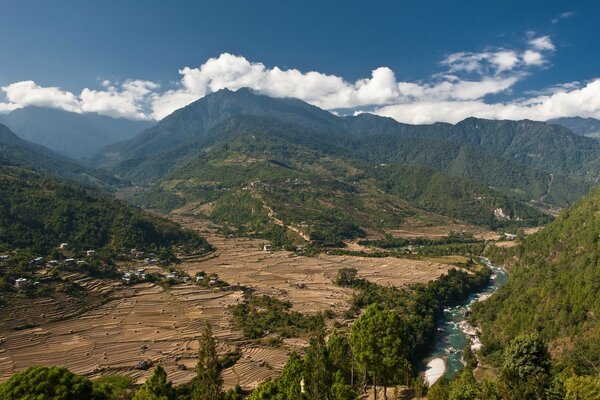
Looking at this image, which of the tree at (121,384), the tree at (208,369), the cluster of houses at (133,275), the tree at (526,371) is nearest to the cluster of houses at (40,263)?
the cluster of houses at (133,275)

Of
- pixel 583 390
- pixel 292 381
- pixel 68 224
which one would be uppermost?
pixel 68 224

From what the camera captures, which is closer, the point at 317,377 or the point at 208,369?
the point at 208,369

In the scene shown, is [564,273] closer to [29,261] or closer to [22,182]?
[29,261]

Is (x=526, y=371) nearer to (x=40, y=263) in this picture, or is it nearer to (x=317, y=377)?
(x=317, y=377)

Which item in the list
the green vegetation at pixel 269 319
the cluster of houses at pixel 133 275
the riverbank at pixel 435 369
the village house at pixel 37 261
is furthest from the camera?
the cluster of houses at pixel 133 275

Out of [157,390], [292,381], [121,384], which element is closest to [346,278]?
[121,384]

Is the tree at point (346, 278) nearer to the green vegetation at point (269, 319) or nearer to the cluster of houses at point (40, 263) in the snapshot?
the green vegetation at point (269, 319)
